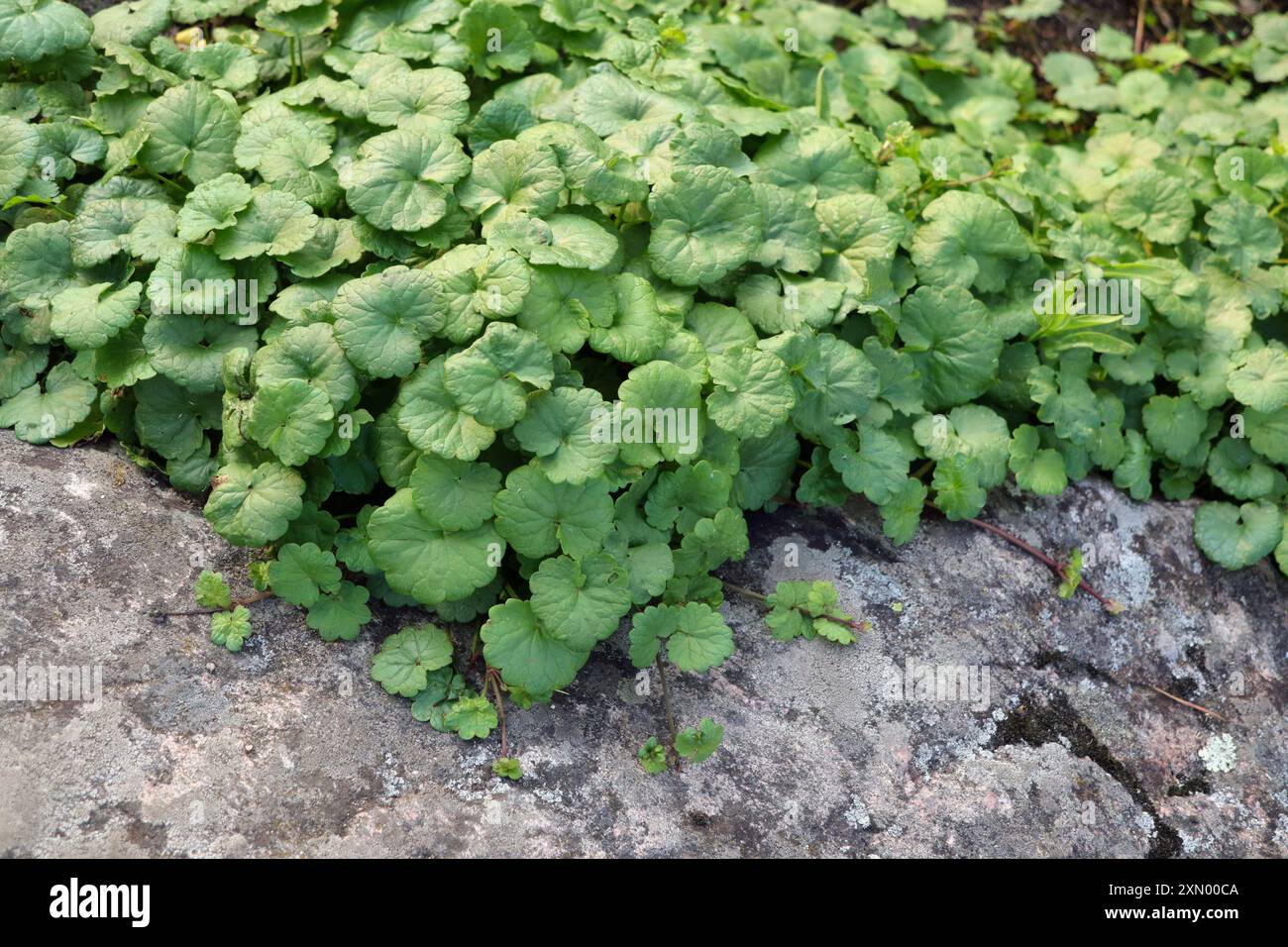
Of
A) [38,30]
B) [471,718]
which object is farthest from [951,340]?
[38,30]

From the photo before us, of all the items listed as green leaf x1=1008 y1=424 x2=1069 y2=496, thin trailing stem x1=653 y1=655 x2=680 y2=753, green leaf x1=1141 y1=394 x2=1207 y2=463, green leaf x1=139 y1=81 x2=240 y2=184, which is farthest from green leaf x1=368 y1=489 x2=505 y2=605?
green leaf x1=1141 y1=394 x2=1207 y2=463

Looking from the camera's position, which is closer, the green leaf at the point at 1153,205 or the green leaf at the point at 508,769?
the green leaf at the point at 508,769

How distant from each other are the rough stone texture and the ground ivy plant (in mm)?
101

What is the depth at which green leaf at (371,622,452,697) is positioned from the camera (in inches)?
113

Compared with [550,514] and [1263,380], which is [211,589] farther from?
[1263,380]

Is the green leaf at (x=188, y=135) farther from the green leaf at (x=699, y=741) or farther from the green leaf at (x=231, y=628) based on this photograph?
the green leaf at (x=699, y=741)

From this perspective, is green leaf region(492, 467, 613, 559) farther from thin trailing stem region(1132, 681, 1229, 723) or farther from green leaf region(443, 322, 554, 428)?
thin trailing stem region(1132, 681, 1229, 723)

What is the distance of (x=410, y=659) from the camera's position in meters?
2.90

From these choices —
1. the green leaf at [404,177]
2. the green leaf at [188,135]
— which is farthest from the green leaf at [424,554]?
the green leaf at [188,135]

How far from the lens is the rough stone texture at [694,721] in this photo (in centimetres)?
255

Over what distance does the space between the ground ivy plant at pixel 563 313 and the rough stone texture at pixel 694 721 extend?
0.10 metres

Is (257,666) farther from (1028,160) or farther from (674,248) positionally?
(1028,160)

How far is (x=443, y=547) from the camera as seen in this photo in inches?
115
